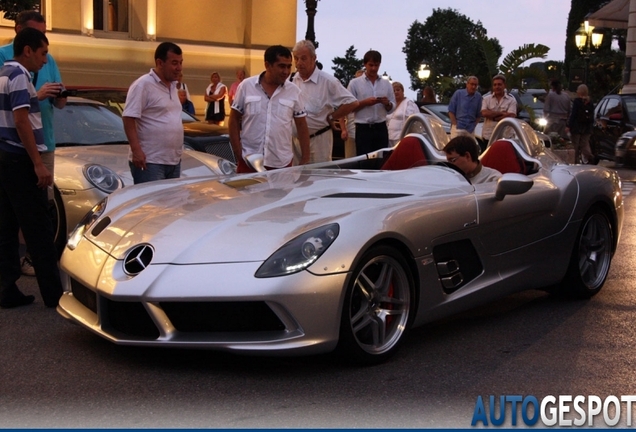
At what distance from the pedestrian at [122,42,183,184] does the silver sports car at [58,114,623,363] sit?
1311 mm

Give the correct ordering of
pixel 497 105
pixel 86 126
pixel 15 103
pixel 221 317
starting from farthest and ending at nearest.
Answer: pixel 497 105 < pixel 86 126 < pixel 15 103 < pixel 221 317

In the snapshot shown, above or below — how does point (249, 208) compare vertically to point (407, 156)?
below

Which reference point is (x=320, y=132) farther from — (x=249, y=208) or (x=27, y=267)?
(x=249, y=208)

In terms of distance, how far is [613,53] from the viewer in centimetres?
5125

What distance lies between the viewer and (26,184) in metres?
6.14

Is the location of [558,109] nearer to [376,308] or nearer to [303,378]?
[376,308]

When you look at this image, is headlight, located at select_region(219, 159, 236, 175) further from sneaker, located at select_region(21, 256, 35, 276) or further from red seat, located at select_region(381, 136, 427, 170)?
red seat, located at select_region(381, 136, 427, 170)

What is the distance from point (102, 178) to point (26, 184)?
1.66 m

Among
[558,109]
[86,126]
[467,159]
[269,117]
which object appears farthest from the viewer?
[558,109]

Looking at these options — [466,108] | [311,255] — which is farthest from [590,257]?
[466,108]

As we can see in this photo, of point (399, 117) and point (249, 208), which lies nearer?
point (249, 208)

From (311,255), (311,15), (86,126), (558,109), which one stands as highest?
(311,15)

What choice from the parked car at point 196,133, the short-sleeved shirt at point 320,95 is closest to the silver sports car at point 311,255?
the short-sleeved shirt at point 320,95
